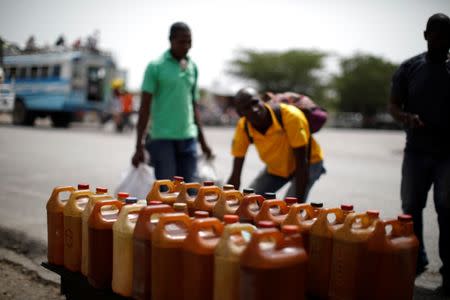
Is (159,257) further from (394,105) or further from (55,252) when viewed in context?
(394,105)

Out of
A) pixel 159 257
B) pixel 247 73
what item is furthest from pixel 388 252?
pixel 247 73

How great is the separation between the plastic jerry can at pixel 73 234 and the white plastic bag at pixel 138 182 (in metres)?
1.67

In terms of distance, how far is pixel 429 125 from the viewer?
4.07 metres

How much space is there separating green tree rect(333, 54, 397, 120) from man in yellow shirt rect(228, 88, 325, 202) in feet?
194

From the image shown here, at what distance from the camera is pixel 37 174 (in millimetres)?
9531

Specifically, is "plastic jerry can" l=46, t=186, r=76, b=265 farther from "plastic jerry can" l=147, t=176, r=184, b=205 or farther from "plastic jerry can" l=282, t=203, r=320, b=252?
"plastic jerry can" l=282, t=203, r=320, b=252

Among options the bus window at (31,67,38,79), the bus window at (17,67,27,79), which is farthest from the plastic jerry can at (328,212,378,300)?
the bus window at (17,67,27,79)

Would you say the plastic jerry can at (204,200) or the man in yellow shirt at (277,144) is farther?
the man in yellow shirt at (277,144)

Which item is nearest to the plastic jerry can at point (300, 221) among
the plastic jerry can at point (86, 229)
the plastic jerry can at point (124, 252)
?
the plastic jerry can at point (124, 252)

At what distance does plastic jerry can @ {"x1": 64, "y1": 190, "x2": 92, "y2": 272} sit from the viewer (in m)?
3.31

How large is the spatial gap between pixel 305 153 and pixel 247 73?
60.1m

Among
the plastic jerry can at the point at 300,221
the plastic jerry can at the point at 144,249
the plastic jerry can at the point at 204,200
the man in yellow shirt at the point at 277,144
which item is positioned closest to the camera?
the plastic jerry can at the point at 144,249

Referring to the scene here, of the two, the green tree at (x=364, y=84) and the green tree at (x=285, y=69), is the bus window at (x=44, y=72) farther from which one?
the green tree at (x=364, y=84)

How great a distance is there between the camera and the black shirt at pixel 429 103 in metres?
4.01
